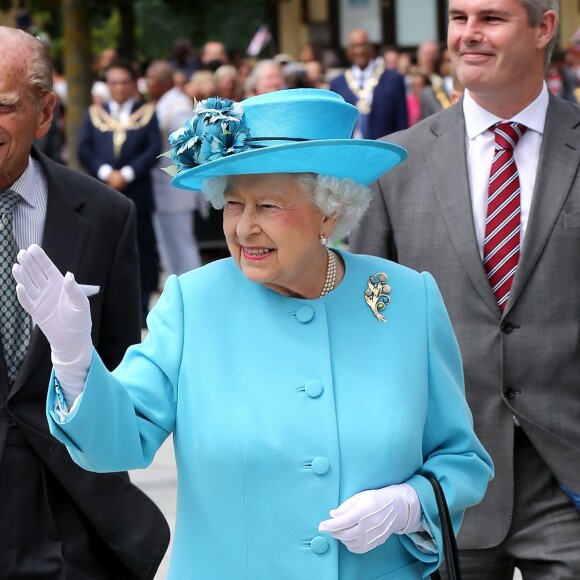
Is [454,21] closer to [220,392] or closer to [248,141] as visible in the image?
[248,141]

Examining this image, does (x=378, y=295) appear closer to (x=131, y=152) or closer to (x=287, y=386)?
(x=287, y=386)

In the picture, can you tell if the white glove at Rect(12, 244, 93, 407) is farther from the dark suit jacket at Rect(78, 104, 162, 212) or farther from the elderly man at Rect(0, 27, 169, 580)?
the dark suit jacket at Rect(78, 104, 162, 212)

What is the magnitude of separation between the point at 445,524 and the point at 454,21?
Answer: 5.10 ft

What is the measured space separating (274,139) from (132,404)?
23.7 inches

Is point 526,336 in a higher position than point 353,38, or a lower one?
higher

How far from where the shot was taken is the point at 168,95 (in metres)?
11.7

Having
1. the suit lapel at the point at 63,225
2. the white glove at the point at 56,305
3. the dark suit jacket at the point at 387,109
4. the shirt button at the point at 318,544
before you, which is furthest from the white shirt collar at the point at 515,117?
the dark suit jacket at the point at 387,109

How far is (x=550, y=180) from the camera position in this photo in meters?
3.67

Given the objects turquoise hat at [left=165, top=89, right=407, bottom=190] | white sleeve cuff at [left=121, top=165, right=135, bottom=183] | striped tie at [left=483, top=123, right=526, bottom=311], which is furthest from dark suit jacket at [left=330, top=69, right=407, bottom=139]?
turquoise hat at [left=165, top=89, right=407, bottom=190]

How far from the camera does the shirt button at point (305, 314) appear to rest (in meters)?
2.90

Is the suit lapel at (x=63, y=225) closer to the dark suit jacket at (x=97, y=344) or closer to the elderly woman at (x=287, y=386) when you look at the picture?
the dark suit jacket at (x=97, y=344)

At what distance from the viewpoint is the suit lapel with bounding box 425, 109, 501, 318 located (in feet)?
11.9

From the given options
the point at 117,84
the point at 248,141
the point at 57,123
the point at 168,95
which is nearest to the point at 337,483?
the point at 248,141

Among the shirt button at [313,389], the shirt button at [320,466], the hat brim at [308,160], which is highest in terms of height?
the hat brim at [308,160]
